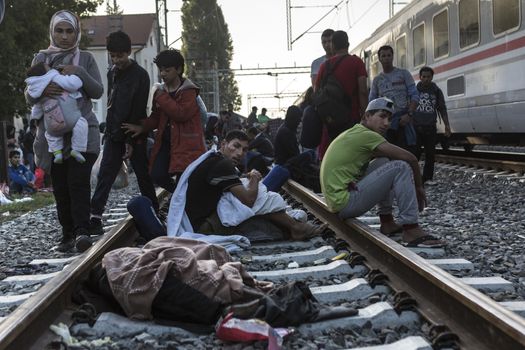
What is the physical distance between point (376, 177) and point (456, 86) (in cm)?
717

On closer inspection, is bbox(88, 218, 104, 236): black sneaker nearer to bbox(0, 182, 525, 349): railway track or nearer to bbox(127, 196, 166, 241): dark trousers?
bbox(127, 196, 166, 241): dark trousers

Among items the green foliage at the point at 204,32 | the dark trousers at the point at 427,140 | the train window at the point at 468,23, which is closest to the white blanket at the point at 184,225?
the dark trousers at the point at 427,140

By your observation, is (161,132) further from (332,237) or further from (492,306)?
(492,306)

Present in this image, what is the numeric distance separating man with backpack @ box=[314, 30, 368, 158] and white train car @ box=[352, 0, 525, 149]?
3.01m

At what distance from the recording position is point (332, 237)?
565 cm

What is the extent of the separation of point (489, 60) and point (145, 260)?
822cm

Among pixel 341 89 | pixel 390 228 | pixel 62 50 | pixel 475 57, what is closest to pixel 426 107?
pixel 475 57

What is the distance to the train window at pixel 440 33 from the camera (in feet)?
40.4

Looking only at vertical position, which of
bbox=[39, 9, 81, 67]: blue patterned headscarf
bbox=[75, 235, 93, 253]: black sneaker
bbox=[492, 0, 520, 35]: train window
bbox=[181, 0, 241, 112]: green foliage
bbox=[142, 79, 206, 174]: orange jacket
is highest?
bbox=[181, 0, 241, 112]: green foliage

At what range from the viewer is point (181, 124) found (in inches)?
253

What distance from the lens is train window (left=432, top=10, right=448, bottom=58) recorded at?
12.3m

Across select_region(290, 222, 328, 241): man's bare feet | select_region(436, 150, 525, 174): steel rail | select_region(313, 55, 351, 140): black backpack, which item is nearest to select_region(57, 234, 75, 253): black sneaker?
select_region(290, 222, 328, 241): man's bare feet

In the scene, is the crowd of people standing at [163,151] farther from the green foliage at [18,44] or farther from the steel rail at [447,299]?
the green foliage at [18,44]

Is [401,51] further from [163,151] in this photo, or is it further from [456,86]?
[163,151]
